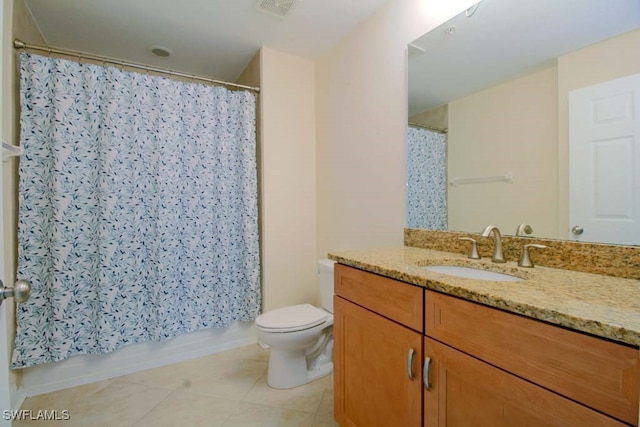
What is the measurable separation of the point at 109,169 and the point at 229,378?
151cm

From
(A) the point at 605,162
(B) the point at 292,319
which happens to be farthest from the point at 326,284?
(A) the point at 605,162

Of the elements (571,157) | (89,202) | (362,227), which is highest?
(571,157)

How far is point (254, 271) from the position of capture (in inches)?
87.3

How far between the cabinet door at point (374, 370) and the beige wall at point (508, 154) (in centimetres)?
68

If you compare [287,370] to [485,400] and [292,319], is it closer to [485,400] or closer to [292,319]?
[292,319]

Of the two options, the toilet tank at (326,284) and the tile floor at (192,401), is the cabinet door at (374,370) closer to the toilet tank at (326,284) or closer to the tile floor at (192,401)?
the tile floor at (192,401)

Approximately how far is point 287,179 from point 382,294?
4.91 ft

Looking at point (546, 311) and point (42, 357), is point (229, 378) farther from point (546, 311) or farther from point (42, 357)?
point (546, 311)

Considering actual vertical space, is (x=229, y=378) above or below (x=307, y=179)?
below

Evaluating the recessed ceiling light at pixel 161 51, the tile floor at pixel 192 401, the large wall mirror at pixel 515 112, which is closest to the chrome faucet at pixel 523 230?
the large wall mirror at pixel 515 112

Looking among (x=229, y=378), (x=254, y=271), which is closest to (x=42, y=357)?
(x=229, y=378)

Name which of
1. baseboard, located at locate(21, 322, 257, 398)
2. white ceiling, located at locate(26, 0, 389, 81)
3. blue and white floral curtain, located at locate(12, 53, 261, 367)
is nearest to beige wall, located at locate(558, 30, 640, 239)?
white ceiling, located at locate(26, 0, 389, 81)

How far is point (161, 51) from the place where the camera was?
88.3 inches

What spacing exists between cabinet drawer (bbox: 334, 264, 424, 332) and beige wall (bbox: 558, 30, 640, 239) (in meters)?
0.64
